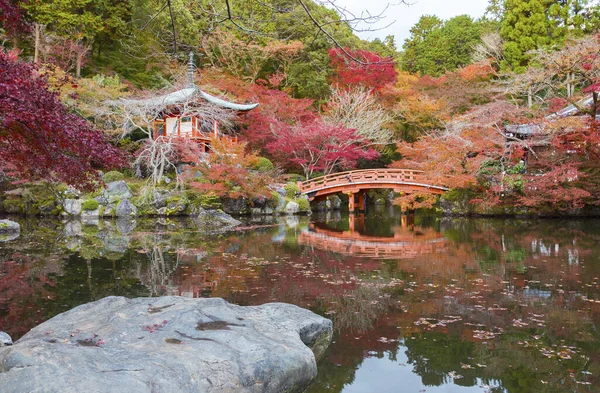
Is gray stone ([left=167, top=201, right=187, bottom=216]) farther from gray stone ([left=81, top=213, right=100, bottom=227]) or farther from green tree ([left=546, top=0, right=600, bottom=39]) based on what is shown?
green tree ([left=546, top=0, right=600, bottom=39])

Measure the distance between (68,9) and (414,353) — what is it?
24.8 metres

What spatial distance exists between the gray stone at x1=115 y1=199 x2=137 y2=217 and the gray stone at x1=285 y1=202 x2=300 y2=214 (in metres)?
6.36

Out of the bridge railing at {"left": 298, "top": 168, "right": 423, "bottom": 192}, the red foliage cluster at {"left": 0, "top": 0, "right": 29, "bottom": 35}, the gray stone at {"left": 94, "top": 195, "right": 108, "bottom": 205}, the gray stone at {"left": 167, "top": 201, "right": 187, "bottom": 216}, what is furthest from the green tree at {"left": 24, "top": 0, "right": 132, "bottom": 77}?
the red foliage cluster at {"left": 0, "top": 0, "right": 29, "bottom": 35}

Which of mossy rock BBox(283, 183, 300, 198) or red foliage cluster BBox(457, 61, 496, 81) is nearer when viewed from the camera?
mossy rock BBox(283, 183, 300, 198)

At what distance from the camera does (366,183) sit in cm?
2145

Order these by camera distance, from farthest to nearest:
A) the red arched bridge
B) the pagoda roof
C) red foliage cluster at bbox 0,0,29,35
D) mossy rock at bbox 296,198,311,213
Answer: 1. mossy rock at bbox 296,198,311,213
2. the red arched bridge
3. the pagoda roof
4. red foliage cluster at bbox 0,0,29,35

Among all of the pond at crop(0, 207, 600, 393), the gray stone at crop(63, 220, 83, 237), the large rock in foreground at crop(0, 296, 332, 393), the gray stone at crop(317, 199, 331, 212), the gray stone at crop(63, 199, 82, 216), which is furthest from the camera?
the gray stone at crop(317, 199, 331, 212)

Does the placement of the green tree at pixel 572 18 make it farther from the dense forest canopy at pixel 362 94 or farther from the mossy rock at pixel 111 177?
the mossy rock at pixel 111 177

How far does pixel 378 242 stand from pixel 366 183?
968cm

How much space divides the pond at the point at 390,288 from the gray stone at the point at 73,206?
587 cm

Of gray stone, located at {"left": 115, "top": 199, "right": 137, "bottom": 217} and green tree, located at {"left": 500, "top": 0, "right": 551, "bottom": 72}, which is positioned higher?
green tree, located at {"left": 500, "top": 0, "right": 551, "bottom": 72}

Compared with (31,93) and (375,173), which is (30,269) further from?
(375,173)

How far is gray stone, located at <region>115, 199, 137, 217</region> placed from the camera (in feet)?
60.8

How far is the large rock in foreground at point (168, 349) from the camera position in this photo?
2783 mm
